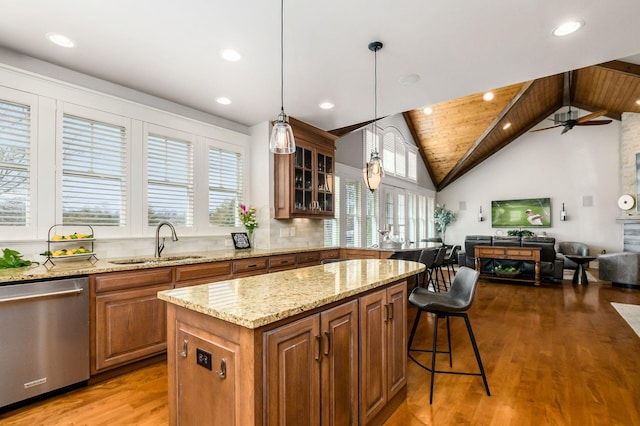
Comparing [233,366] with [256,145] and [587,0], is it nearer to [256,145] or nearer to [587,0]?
[587,0]

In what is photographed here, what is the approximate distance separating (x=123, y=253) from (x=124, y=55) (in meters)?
1.86

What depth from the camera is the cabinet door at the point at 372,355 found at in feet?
5.70

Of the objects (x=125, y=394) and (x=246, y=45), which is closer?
(x=125, y=394)

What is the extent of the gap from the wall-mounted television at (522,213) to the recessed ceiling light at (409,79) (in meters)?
8.71

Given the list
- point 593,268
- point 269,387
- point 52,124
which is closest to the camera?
point 269,387

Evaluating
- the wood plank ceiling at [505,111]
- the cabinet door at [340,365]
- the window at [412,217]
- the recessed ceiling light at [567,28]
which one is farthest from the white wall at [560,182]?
the cabinet door at [340,365]

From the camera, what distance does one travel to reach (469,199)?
10953mm

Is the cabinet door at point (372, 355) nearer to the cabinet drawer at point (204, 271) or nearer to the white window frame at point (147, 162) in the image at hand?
the cabinet drawer at point (204, 271)

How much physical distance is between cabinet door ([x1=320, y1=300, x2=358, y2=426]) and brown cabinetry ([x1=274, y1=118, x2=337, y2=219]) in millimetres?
2805

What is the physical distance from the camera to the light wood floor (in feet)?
6.61

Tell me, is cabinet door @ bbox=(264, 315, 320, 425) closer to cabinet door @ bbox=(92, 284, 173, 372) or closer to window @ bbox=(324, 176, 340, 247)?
cabinet door @ bbox=(92, 284, 173, 372)

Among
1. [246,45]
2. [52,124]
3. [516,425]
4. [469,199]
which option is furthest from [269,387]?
[469,199]

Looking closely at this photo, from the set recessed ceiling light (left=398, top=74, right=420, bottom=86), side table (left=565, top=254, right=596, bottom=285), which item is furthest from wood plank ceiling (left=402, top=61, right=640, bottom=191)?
recessed ceiling light (left=398, top=74, right=420, bottom=86)

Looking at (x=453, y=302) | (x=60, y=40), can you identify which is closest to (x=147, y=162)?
(x=60, y=40)
